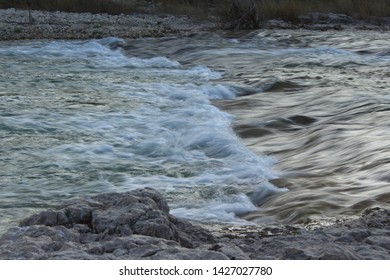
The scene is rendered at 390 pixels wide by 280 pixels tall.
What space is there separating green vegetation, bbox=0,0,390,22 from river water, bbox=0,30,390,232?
9.00 meters

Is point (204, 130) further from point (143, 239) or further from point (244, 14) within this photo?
point (244, 14)

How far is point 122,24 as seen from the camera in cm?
2752

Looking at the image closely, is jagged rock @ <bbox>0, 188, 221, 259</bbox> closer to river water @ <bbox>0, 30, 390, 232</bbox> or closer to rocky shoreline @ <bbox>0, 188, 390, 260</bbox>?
rocky shoreline @ <bbox>0, 188, 390, 260</bbox>

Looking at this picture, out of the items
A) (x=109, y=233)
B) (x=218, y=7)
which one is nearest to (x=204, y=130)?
(x=109, y=233)

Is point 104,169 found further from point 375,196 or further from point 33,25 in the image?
point 33,25

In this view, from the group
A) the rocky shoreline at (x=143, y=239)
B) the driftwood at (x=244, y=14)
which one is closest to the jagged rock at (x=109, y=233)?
the rocky shoreline at (x=143, y=239)

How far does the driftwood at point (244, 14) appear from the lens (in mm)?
27172

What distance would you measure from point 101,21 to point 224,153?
729 inches

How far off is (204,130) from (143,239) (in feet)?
21.9

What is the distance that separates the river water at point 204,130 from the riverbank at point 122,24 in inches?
143

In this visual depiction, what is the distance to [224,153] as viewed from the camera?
401 inches

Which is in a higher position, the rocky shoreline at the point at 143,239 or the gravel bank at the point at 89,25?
the rocky shoreline at the point at 143,239

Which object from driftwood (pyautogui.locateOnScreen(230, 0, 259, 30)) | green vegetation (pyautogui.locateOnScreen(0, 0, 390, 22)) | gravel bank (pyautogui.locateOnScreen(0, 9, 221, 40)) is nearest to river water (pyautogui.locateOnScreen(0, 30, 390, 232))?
gravel bank (pyautogui.locateOnScreen(0, 9, 221, 40))

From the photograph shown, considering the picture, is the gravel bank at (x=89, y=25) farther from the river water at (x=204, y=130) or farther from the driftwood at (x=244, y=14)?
the river water at (x=204, y=130)
